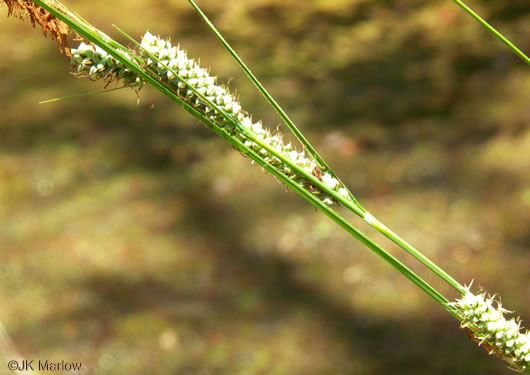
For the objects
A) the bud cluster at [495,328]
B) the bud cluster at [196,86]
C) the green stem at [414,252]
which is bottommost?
the bud cluster at [495,328]

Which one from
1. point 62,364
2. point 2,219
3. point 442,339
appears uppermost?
point 2,219

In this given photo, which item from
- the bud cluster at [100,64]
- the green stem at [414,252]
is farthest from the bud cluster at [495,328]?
the bud cluster at [100,64]

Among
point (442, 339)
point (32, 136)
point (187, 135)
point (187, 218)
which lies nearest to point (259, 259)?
point (187, 218)

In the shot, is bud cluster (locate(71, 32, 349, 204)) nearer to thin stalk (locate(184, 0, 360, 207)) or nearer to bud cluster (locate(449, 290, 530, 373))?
thin stalk (locate(184, 0, 360, 207))

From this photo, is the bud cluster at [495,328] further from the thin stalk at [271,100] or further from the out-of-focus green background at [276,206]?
the out-of-focus green background at [276,206]

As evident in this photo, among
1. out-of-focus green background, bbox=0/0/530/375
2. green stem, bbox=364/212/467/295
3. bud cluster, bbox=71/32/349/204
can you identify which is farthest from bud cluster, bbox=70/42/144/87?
out-of-focus green background, bbox=0/0/530/375

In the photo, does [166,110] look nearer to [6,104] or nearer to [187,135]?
[187,135]

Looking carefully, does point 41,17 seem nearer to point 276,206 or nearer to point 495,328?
point 495,328
